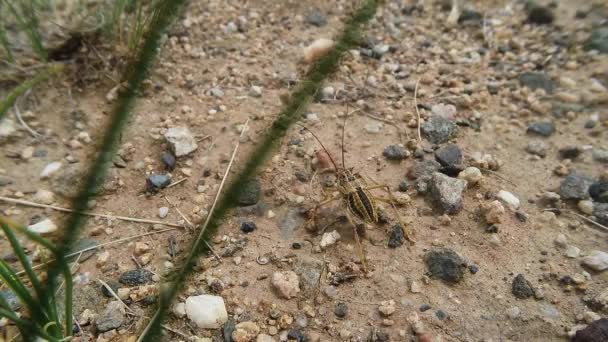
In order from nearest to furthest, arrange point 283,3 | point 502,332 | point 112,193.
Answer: point 502,332, point 112,193, point 283,3

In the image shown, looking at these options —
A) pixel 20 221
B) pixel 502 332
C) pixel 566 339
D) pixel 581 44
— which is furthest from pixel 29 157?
pixel 581 44

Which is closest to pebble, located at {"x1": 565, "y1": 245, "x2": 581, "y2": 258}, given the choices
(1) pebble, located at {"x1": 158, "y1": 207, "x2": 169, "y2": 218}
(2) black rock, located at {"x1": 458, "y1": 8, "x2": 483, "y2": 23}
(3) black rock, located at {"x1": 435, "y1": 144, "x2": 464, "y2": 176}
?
(3) black rock, located at {"x1": 435, "y1": 144, "x2": 464, "y2": 176}

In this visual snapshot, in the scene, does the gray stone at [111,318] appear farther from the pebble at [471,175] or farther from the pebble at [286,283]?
the pebble at [471,175]

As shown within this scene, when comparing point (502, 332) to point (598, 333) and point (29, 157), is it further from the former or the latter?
point (29, 157)

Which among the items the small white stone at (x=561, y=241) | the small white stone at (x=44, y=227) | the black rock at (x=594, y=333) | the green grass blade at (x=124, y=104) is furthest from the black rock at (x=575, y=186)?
the small white stone at (x=44, y=227)

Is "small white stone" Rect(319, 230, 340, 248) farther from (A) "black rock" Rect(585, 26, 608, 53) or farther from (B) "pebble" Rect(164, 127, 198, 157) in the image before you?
(A) "black rock" Rect(585, 26, 608, 53)

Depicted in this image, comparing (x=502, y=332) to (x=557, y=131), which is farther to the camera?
(x=557, y=131)
